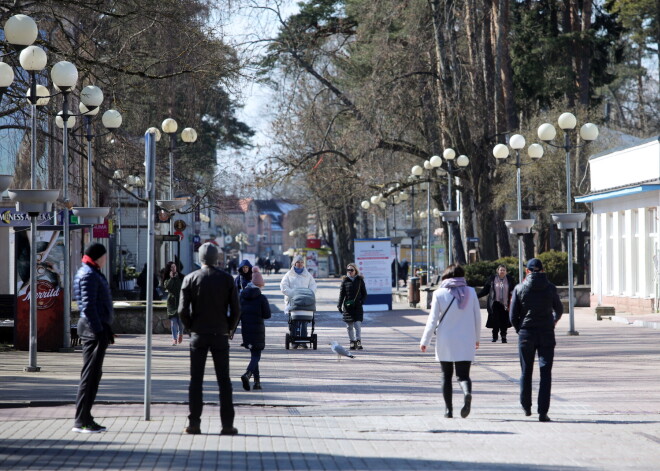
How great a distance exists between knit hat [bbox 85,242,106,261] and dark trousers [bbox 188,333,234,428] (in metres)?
1.12

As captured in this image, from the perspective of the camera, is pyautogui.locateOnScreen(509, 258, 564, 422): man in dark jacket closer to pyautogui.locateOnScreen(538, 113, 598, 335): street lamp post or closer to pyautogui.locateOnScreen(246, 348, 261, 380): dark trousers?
pyautogui.locateOnScreen(246, 348, 261, 380): dark trousers

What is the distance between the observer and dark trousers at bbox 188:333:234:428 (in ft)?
32.9

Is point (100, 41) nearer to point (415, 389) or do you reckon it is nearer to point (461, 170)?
point (415, 389)

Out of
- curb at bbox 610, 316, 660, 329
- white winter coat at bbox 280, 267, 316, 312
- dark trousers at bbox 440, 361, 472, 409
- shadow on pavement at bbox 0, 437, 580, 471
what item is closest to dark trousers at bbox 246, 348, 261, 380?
dark trousers at bbox 440, 361, 472, 409

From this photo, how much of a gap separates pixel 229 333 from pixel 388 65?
88.9 ft

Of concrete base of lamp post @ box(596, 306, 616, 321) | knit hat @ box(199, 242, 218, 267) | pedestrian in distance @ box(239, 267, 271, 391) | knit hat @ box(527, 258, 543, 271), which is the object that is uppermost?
knit hat @ box(199, 242, 218, 267)

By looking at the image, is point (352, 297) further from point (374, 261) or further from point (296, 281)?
point (374, 261)

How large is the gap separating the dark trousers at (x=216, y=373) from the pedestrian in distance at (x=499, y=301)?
40.2ft

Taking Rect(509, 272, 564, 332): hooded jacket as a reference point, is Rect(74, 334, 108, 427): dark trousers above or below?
below

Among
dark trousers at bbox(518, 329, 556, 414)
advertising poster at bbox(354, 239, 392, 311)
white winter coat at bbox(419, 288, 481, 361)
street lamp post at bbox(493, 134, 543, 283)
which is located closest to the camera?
white winter coat at bbox(419, 288, 481, 361)

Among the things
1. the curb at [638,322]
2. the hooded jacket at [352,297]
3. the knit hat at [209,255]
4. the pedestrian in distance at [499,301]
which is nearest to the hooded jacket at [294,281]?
the hooded jacket at [352,297]

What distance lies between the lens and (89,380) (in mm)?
10008

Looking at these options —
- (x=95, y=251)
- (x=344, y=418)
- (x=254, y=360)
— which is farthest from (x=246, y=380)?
(x=95, y=251)

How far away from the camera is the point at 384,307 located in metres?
35.6
